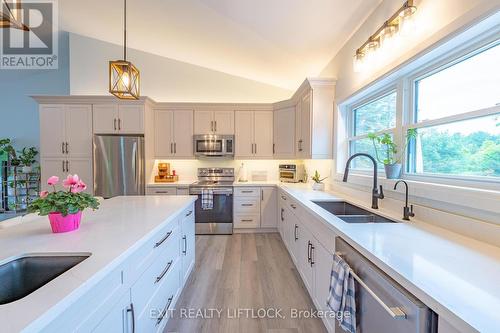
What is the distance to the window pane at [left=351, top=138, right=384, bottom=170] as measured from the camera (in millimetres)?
2434

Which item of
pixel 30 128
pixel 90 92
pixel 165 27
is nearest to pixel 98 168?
pixel 90 92

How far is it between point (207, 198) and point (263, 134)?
1.53m

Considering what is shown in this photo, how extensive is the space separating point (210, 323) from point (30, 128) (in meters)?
6.50

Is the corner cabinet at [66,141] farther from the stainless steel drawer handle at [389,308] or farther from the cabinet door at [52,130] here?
the stainless steel drawer handle at [389,308]

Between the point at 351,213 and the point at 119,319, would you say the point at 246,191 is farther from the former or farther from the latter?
the point at 119,319

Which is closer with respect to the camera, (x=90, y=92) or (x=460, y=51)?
(x=460, y=51)

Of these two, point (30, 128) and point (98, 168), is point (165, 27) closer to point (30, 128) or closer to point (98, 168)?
point (98, 168)

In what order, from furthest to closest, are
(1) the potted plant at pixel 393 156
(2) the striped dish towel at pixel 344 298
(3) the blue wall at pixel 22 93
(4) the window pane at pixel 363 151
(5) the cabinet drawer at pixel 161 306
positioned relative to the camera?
(3) the blue wall at pixel 22 93 < (4) the window pane at pixel 363 151 < (1) the potted plant at pixel 393 156 < (5) the cabinet drawer at pixel 161 306 < (2) the striped dish towel at pixel 344 298

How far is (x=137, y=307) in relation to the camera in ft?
3.96

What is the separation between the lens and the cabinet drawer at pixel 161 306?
1.30 meters

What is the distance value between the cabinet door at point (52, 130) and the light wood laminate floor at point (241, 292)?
9.36 feet

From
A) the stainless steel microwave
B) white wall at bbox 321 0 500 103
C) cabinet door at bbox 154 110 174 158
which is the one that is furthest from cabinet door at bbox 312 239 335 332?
cabinet door at bbox 154 110 174 158

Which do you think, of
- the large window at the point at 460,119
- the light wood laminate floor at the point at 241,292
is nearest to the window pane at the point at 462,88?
the large window at the point at 460,119

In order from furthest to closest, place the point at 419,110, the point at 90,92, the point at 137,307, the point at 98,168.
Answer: the point at 90,92 < the point at 98,168 < the point at 419,110 < the point at 137,307
